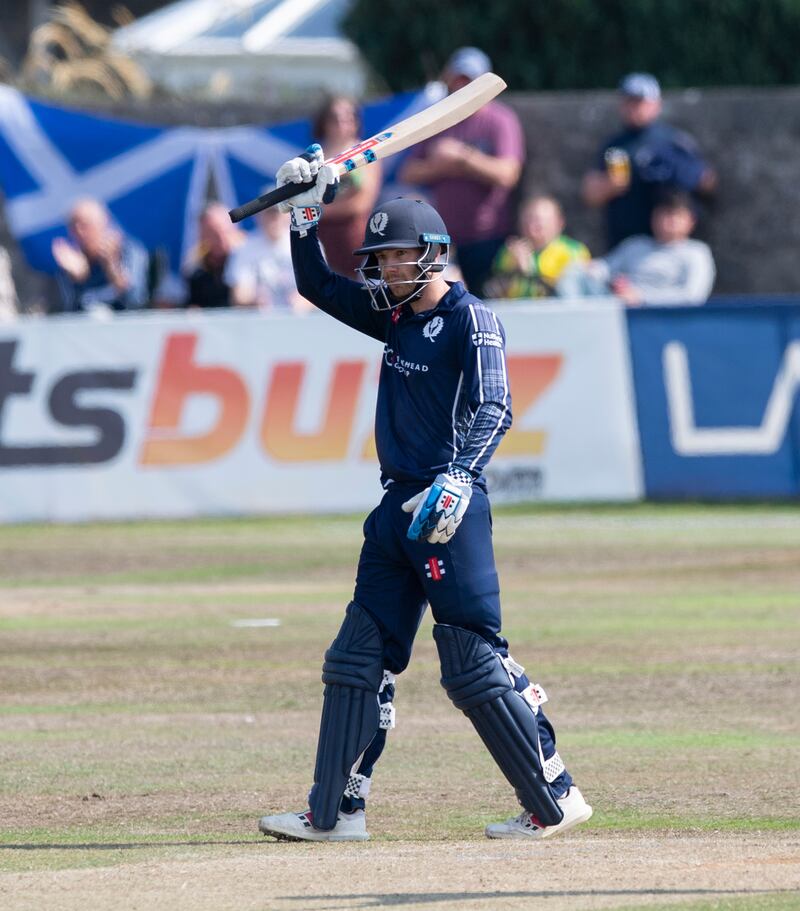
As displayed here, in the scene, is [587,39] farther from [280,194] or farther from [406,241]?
[406,241]

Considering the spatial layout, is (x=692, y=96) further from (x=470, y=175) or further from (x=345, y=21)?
(x=345, y=21)

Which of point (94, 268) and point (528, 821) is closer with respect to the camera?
point (528, 821)

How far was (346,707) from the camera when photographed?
21.9 ft

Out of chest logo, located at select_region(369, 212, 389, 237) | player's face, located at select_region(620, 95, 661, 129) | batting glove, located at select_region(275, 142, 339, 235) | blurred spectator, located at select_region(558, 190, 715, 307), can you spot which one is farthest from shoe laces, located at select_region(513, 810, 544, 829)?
player's face, located at select_region(620, 95, 661, 129)

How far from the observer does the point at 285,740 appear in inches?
332

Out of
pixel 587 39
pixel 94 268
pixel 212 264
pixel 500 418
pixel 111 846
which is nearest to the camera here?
pixel 111 846

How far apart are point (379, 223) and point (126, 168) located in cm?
1369

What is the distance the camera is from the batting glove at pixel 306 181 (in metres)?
6.88

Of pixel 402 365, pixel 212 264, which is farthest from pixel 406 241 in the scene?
pixel 212 264

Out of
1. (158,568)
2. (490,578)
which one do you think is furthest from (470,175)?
(490,578)

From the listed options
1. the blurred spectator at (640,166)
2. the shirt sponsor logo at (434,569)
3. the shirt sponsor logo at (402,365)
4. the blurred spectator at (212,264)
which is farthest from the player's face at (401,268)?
the blurred spectator at (640,166)

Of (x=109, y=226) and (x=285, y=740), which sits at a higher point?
(x=109, y=226)

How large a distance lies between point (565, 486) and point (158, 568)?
3.99 metres

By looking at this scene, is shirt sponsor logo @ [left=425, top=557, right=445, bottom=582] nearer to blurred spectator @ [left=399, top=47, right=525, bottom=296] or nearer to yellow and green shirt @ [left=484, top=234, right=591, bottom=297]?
yellow and green shirt @ [left=484, top=234, right=591, bottom=297]
